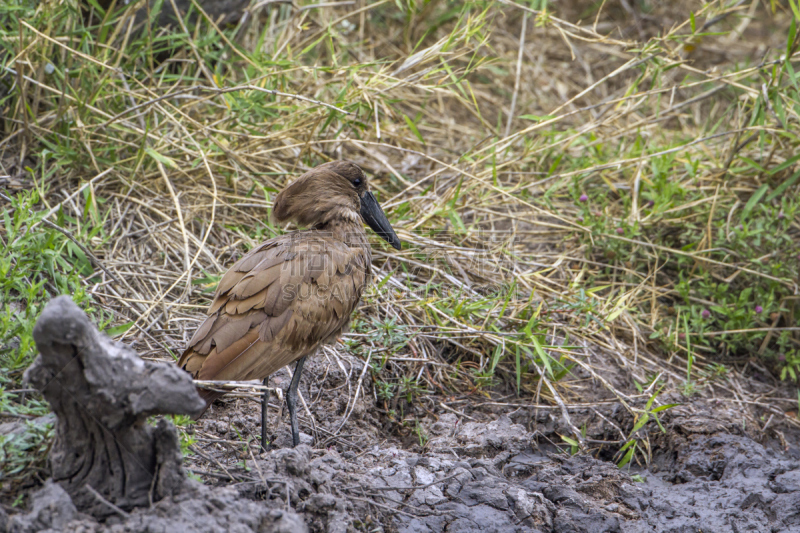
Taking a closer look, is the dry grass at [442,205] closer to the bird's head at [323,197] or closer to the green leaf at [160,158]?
the green leaf at [160,158]

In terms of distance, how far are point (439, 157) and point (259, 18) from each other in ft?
5.68

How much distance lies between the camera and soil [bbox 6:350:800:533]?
1891 millimetres

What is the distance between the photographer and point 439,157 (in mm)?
4785

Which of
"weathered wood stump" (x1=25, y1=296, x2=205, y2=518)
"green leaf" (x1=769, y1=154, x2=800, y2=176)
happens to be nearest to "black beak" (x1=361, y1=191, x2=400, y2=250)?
"weathered wood stump" (x1=25, y1=296, x2=205, y2=518)

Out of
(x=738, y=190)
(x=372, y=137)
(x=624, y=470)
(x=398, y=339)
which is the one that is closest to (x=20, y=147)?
(x=372, y=137)

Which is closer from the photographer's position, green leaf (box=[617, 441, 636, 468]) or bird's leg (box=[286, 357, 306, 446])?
bird's leg (box=[286, 357, 306, 446])

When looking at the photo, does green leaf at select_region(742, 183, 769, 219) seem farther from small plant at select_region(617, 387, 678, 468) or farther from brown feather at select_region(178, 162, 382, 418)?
brown feather at select_region(178, 162, 382, 418)

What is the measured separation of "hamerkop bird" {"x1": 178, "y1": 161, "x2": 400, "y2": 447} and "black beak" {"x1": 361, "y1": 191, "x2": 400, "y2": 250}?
22cm

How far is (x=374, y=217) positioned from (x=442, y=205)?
0.61m

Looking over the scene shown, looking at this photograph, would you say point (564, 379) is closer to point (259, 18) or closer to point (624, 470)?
point (624, 470)

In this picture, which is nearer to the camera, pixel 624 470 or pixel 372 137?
pixel 624 470

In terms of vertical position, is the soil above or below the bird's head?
below

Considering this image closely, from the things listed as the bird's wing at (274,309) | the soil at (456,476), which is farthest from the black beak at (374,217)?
the soil at (456,476)

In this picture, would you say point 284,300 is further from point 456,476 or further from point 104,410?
point 104,410
